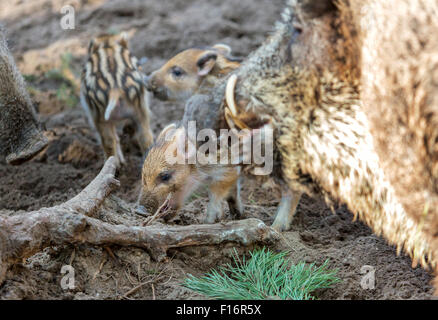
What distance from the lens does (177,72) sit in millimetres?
5812

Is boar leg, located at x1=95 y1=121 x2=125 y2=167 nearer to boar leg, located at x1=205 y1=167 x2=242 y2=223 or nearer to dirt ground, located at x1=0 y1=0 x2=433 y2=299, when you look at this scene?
dirt ground, located at x1=0 y1=0 x2=433 y2=299

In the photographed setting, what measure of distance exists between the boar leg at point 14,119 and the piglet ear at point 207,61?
6.57 ft

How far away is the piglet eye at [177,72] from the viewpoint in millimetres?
5789

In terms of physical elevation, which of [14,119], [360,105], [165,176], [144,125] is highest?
[360,105]

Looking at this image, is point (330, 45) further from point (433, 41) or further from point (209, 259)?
point (209, 259)

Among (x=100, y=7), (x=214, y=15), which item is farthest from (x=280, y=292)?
(x=100, y=7)

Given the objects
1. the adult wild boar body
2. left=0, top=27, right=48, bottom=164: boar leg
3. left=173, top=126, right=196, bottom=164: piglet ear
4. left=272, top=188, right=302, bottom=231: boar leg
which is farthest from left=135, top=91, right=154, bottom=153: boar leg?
the adult wild boar body

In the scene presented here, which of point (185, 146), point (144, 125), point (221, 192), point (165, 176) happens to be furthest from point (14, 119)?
point (144, 125)

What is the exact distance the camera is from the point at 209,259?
128 inches

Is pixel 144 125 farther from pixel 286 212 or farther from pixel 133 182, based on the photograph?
pixel 286 212

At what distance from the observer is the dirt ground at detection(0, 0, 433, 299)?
295cm

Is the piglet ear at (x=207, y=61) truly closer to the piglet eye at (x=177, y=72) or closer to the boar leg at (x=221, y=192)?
the piglet eye at (x=177, y=72)

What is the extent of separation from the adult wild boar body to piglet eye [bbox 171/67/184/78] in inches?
94.1

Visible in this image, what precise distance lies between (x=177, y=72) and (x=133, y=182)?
1.43 meters
